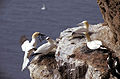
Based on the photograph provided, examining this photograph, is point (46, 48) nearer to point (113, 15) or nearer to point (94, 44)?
point (94, 44)

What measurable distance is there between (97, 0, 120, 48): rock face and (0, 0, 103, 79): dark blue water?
20.8 ft

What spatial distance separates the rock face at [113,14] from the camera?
6.81m

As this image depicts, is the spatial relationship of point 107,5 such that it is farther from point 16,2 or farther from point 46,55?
point 16,2

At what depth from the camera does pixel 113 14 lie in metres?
7.09

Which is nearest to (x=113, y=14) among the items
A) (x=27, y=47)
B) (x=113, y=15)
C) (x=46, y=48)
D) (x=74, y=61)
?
(x=113, y=15)

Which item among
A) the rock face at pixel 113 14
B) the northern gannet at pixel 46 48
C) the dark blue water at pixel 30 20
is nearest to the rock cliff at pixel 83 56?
the rock face at pixel 113 14

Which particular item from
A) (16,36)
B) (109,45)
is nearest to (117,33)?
(109,45)

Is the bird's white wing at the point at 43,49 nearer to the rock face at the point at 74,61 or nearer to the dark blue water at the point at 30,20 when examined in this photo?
the rock face at the point at 74,61

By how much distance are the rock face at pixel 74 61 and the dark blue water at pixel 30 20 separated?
17.2ft

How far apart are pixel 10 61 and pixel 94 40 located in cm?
673

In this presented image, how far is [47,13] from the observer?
16438mm

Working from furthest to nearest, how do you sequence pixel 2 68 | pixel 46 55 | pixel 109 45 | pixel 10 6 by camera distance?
pixel 10 6 → pixel 2 68 → pixel 46 55 → pixel 109 45

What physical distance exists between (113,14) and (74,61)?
1.31 metres

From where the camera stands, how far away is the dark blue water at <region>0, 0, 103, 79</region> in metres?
13.9
